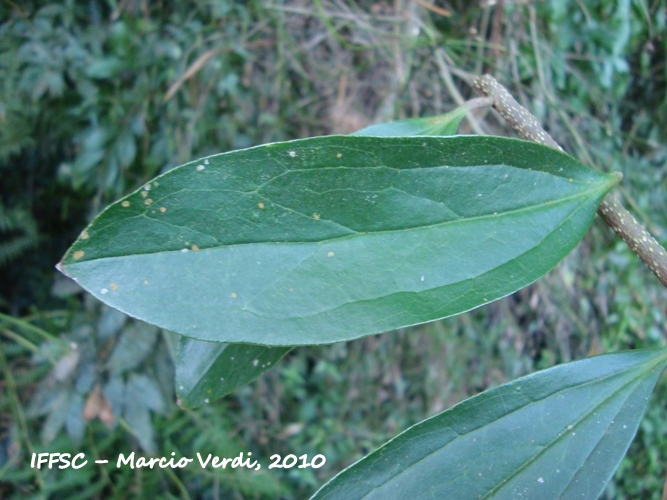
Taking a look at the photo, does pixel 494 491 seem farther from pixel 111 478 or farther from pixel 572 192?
pixel 111 478

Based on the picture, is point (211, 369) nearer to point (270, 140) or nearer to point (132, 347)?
point (132, 347)

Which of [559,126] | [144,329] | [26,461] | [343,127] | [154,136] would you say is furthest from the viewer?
[559,126]

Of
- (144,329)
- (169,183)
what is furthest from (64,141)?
(169,183)

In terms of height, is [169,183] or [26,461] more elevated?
[169,183]

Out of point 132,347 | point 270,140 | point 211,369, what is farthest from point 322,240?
point 270,140

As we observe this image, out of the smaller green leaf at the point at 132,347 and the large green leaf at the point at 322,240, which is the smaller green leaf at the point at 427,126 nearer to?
the large green leaf at the point at 322,240

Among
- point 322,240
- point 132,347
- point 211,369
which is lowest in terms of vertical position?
point 132,347
